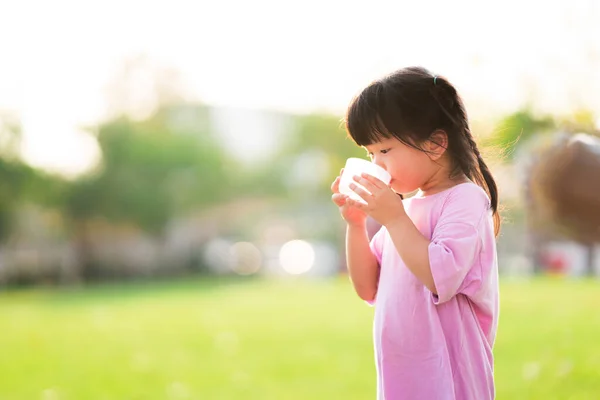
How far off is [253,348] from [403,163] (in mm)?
3348

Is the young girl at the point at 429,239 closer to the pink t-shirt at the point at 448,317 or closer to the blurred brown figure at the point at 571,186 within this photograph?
the pink t-shirt at the point at 448,317

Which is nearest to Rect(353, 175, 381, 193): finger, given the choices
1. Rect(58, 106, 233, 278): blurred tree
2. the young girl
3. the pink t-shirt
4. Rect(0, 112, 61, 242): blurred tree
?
the young girl

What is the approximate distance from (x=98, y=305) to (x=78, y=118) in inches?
157

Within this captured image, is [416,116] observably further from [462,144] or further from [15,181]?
[15,181]

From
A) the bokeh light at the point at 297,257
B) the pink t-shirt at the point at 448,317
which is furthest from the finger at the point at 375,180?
the bokeh light at the point at 297,257

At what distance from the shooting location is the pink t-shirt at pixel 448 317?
1.19 metres

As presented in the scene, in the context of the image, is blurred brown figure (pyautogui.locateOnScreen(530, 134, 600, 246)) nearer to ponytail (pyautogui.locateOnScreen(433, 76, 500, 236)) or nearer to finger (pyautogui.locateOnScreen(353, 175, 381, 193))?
ponytail (pyautogui.locateOnScreen(433, 76, 500, 236))

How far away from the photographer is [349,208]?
1.35 m

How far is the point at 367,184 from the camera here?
125 centimetres

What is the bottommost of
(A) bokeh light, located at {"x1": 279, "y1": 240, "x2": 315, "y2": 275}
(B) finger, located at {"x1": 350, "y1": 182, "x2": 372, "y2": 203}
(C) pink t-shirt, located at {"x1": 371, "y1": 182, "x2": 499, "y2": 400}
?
(A) bokeh light, located at {"x1": 279, "y1": 240, "x2": 315, "y2": 275}

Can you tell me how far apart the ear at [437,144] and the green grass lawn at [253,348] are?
1672mm

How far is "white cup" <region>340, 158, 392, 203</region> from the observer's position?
1.28m

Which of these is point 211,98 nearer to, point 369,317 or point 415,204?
point 369,317

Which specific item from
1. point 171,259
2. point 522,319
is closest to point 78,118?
point 171,259
